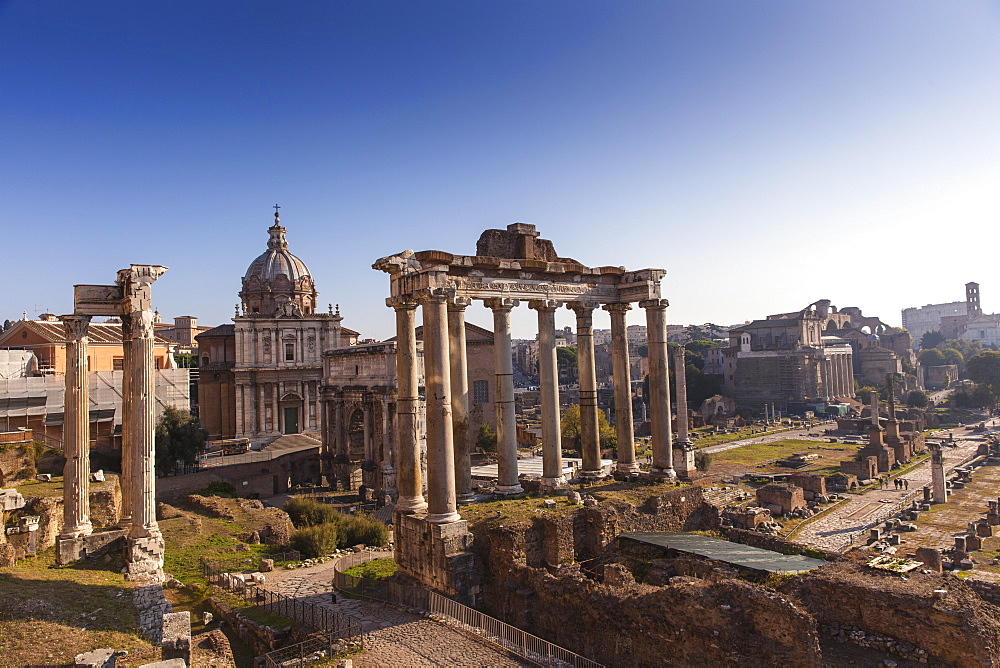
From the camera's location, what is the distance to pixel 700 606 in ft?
31.3

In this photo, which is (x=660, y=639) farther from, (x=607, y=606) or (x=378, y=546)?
(x=378, y=546)

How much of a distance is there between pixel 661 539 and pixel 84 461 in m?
14.1

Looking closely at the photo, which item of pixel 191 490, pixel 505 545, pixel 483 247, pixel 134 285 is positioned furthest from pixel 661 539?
pixel 191 490

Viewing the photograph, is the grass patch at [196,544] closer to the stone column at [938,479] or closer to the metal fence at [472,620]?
the metal fence at [472,620]

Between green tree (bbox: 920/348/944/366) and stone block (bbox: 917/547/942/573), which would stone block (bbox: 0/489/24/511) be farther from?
green tree (bbox: 920/348/944/366)

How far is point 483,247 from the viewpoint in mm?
16484

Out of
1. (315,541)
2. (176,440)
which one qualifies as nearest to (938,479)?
(315,541)

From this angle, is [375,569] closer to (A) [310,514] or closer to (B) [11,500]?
(A) [310,514]

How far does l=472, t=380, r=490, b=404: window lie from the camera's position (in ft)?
177

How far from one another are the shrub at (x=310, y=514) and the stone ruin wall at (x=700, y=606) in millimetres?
12337

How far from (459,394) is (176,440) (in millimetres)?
22106

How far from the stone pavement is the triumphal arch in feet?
36.2

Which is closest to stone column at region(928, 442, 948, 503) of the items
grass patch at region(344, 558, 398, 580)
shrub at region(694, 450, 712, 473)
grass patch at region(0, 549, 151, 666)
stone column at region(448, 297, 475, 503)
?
shrub at region(694, 450, 712, 473)

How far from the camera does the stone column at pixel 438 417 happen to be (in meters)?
13.4
